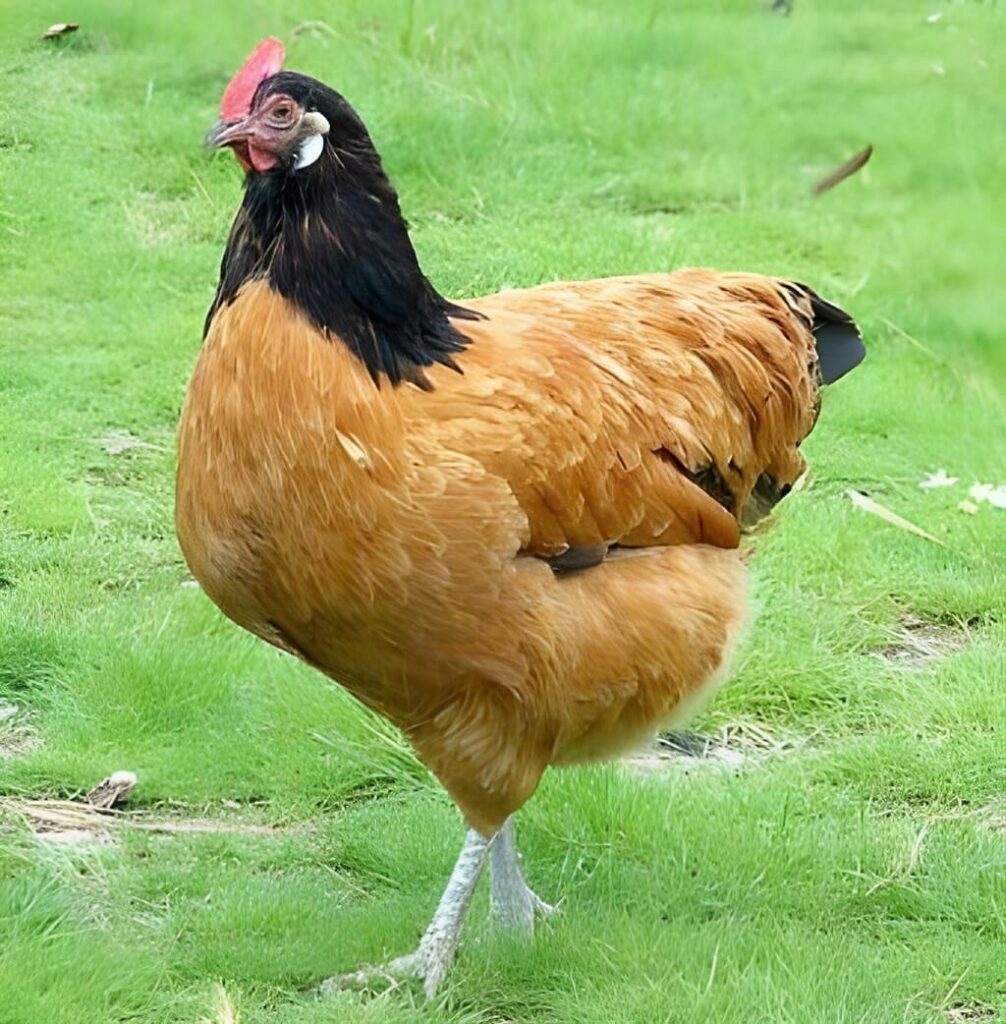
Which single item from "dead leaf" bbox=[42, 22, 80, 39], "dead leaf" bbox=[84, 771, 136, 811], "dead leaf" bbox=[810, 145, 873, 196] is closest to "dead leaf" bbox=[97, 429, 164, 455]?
"dead leaf" bbox=[84, 771, 136, 811]

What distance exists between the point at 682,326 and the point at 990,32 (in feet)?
20.1

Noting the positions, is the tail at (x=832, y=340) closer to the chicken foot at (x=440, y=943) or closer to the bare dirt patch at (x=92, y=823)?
the chicken foot at (x=440, y=943)

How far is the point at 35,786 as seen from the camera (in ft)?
15.1

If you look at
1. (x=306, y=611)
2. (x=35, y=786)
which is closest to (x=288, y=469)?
(x=306, y=611)

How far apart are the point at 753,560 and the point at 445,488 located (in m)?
2.44

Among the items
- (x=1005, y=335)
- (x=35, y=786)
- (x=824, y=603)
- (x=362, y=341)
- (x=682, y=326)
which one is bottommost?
(x=824, y=603)

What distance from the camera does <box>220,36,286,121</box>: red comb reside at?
11.2 ft

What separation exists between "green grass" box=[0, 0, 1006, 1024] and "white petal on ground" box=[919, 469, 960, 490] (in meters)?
0.06

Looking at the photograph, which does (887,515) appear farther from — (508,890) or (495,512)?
(495,512)

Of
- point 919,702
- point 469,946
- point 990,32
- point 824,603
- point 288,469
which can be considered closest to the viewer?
point 288,469

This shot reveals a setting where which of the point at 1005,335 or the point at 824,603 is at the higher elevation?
the point at 1005,335

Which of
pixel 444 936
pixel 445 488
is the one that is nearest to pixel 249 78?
pixel 445 488

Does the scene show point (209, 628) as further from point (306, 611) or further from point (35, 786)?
point (306, 611)

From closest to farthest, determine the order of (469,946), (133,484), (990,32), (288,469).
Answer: (288,469) → (469,946) → (133,484) → (990,32)
